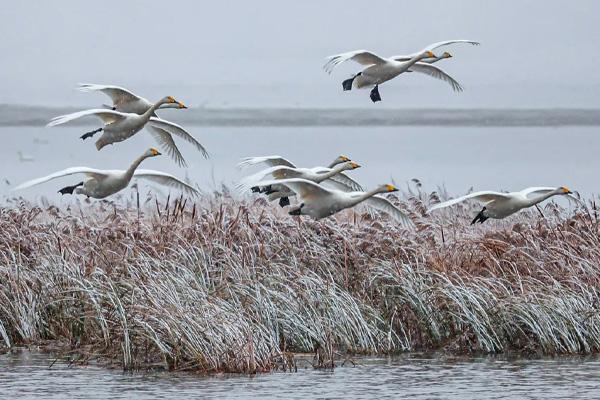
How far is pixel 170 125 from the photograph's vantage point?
18422mm

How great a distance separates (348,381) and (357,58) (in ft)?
15.4

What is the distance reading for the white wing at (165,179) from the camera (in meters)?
18.2

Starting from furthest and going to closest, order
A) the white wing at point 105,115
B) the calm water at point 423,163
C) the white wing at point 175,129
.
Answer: the calm water at point 423,163 → the white wing at point 175,129 → the white wing at point 105,115

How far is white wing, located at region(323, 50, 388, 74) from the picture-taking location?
54.8 ft

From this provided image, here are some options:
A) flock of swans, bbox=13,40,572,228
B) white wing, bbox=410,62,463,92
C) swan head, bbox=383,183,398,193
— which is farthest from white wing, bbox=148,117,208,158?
white wing, bbox=410,62,463,92

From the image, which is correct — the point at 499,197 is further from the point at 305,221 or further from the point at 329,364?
the point at 329,364

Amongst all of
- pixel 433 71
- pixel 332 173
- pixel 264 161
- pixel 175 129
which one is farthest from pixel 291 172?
pixel 433 71

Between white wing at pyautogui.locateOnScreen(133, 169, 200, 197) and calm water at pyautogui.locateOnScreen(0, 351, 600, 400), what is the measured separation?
9.48ft

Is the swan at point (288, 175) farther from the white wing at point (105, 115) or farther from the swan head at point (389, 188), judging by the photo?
the white wing at point (105, 115)

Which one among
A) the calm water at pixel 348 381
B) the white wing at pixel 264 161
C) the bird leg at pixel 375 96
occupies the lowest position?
the calm water at pixel 348 381

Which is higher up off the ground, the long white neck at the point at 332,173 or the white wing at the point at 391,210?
the long white neck at the point at 332,173

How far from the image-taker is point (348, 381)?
15.1 m

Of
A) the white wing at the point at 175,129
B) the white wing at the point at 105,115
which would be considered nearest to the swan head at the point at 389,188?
the white wing at the point at 175,129

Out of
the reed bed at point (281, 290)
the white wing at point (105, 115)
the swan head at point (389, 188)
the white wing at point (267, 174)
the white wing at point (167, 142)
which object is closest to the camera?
the reed bed at point (281, 290)
